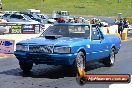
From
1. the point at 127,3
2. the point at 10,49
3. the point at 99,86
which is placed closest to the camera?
the point at 99,86

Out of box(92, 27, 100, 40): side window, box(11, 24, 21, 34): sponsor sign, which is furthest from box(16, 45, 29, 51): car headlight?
box(11, 24, 21, 34): sponsor sign

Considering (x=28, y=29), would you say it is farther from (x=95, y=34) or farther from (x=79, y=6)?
(x=79, y=6)

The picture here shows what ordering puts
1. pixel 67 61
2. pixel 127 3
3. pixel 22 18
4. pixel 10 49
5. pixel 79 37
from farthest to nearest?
pixel 127 3
pixel 22 18
pixel 10 49
pixel 79 37
pixel 67 61

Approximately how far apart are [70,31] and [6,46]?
7.59 metres

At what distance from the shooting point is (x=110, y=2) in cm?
10150

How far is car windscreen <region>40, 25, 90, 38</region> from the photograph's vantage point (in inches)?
469

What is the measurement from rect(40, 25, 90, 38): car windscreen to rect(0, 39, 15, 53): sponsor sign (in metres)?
6.96

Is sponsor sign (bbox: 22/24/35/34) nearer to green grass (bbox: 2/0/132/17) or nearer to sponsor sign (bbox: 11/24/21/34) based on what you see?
sponsor sign (bbox: 11/24/21/34)

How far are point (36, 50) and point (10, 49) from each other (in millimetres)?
8285

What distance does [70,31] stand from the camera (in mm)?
12039

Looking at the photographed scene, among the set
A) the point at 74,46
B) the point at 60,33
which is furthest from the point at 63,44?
the point at 60,33

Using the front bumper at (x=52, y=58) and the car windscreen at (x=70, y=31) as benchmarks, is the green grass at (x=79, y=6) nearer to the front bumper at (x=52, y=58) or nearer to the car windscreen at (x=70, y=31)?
the car windscreen at (x=70, y=31)

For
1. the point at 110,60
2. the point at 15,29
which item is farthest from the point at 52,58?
the point at 15,29

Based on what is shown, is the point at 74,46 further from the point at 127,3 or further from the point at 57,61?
the point at 127,3
